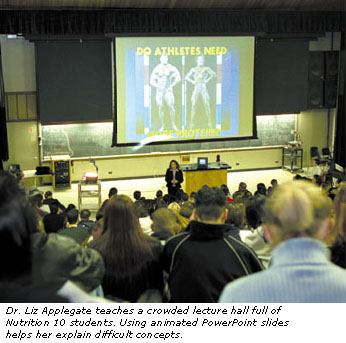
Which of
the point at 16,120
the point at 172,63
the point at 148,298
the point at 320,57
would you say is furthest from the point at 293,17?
the point at 148,298

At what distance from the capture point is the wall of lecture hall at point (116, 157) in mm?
11266

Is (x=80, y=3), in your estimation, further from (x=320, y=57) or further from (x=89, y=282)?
(x=89, y=282)

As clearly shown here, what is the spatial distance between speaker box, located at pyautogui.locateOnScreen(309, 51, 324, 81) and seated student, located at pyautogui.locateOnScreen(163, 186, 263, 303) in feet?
35.8

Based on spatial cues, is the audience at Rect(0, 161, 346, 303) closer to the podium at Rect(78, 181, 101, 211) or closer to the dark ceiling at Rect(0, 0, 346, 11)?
the podium at Rect(78, 181, 101, 211)

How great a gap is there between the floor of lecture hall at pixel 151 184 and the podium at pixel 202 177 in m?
0.71

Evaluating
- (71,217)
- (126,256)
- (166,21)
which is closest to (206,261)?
(126,256)

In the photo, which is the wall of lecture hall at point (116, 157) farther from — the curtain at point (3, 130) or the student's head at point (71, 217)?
the student's head at point (71, 217)

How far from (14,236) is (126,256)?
132 centimetres

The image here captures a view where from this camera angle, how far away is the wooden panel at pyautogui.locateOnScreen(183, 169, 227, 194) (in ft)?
34.4

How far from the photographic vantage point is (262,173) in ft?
41.8

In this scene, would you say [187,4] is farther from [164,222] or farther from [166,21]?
[164,222]

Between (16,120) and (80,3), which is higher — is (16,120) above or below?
below

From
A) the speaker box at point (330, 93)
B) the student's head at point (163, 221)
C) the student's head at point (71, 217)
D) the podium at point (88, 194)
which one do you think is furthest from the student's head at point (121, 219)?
the speaker box at point (330, 93)
